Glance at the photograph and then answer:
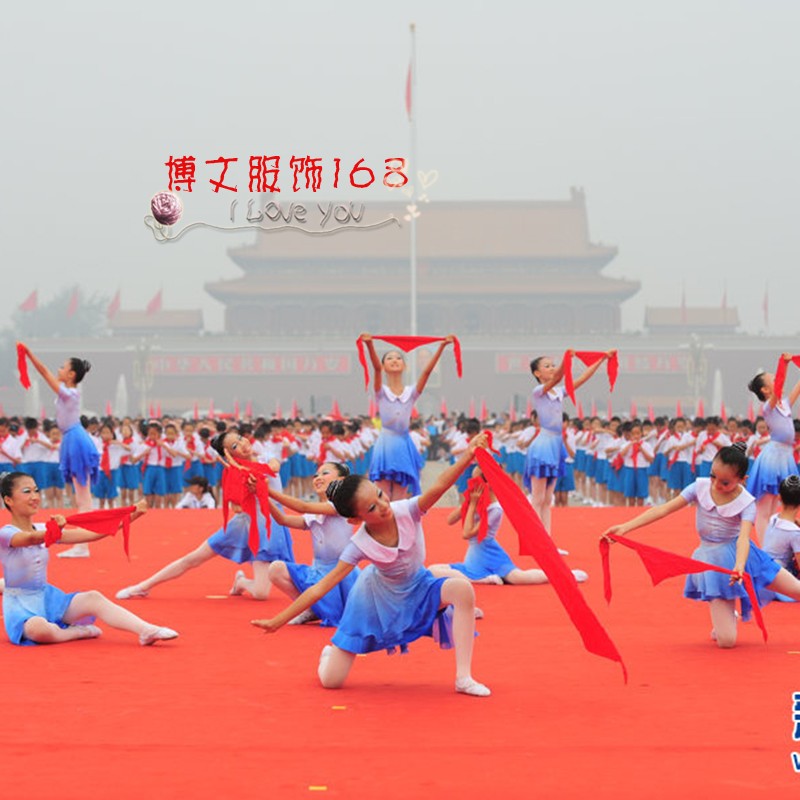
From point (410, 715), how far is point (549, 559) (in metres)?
0.73

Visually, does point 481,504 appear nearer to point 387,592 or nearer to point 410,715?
point 387,592

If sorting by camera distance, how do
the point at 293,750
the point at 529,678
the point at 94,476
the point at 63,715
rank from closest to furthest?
the point at 293,750, the point at 63,715, the point at 529,678, the point at 94,476

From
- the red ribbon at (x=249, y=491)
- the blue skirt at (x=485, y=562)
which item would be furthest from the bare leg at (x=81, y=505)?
the blue skirt at (x=485, y=562)

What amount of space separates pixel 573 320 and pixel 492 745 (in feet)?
166

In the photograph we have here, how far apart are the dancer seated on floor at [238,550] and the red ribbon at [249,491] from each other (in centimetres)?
15

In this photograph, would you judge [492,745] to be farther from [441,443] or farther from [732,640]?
[441,443]

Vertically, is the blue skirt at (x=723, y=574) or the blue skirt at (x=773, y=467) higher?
the blue skirt at (x=773, y=467)

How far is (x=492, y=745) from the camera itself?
3836 millimetres

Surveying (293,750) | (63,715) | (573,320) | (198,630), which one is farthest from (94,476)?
(573,320)

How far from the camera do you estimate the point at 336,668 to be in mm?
4605

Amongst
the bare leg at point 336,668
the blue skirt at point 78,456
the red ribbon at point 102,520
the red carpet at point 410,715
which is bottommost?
the red carpet at point 410,715

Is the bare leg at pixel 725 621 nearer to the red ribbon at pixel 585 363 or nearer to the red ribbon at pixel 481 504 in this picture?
the red ribbon at pixel 481 504

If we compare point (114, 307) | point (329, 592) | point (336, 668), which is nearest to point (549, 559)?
point (336, 668)

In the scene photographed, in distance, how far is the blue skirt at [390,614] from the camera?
463 centimetres
